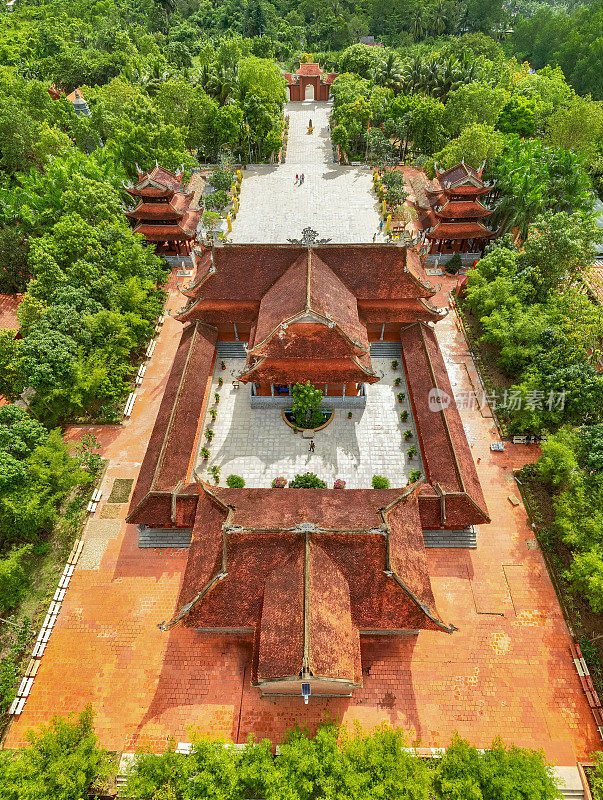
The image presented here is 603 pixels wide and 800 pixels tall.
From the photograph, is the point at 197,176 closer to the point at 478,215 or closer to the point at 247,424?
the point at 478,215

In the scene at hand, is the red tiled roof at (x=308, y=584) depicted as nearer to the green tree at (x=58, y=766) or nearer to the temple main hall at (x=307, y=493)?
the temple main hall at (x=307, y=493)

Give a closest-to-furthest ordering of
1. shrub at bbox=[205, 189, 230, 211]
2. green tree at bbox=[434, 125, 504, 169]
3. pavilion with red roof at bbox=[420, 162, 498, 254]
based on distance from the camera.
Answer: pavilion with red roof at bbox=[420, 162, 498, 254]
green tree at bbox=[434, 125, 504, 169]
shrub at bbox=[205, 189, 230, 211]

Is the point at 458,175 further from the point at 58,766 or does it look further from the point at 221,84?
the point at 58,766

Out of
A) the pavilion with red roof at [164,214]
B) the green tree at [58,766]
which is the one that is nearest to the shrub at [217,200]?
the pavilion with red roof at [164,214]

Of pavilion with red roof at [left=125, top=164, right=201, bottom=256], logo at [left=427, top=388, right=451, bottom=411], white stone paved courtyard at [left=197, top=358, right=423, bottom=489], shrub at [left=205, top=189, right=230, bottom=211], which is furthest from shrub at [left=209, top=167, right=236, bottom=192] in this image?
logo at [left=427, top=388, right=451, bottom=411]

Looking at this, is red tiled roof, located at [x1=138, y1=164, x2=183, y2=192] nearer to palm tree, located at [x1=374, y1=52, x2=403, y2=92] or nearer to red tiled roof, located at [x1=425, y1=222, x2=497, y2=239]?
red tiled roof, located at [x1=425, y1=222, x2=497, y2=239]

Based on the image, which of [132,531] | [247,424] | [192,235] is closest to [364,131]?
[192,235]

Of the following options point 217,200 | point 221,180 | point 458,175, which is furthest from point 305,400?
point 221,180
